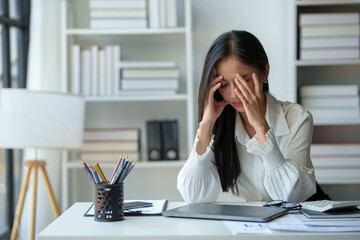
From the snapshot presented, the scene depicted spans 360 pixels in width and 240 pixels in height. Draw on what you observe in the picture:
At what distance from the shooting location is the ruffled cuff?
1570mm

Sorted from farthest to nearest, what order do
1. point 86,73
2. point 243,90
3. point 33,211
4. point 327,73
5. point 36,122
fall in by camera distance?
point 327,73, point 86,73, point 33,211, point 36,122, point 243,90

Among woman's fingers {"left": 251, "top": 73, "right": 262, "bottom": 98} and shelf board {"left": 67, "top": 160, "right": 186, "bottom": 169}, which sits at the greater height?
woman's fingers {"left": 251, "top": 73, "right": 262, "bottom": 98}

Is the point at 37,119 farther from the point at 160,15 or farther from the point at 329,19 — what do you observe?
the point at 329,19

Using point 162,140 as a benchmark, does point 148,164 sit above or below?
below

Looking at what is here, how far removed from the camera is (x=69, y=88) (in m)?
2.97

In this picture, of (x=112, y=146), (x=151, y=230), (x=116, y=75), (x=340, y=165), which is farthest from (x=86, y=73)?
(x=151, y=230)

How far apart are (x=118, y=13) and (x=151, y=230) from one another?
1.98 meters

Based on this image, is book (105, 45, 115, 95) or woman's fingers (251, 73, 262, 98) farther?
book (105, 45, 115, 95)

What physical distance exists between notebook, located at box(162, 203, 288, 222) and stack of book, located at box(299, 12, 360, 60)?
1.71 meters

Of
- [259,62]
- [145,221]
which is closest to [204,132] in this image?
[259,62]

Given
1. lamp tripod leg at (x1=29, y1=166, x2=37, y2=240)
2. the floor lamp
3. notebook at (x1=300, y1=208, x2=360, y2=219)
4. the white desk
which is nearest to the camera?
the white desk

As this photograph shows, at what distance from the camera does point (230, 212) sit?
4.20ft

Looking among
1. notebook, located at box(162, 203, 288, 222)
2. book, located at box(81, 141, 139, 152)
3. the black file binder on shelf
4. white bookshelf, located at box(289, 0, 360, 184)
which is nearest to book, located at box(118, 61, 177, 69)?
the black file binder on shelf

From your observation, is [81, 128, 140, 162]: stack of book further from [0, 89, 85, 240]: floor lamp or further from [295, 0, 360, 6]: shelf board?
[295, 0, 360, 6]: shelf board
